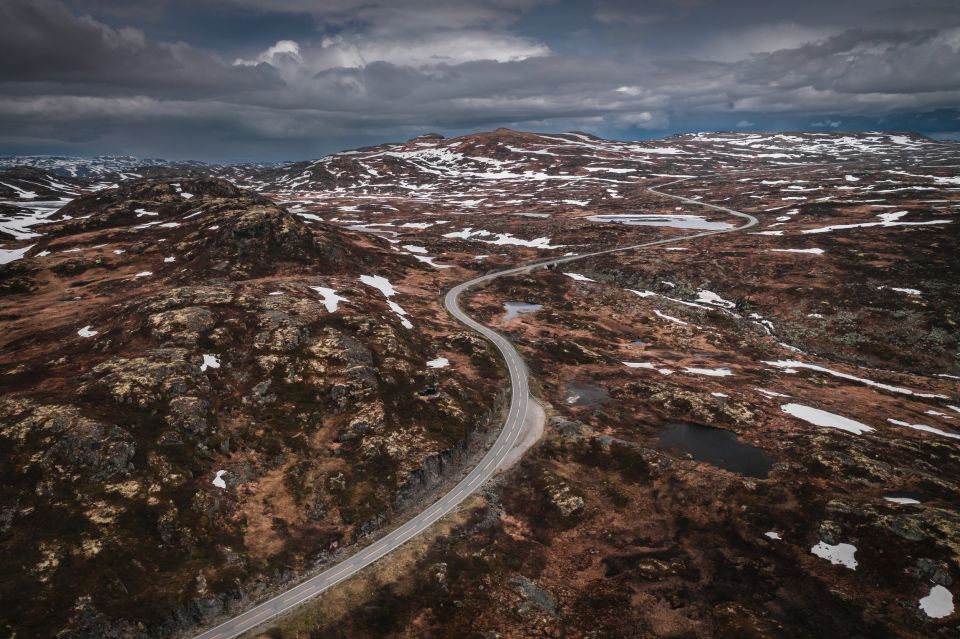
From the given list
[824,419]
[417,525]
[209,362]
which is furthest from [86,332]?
[824,419]

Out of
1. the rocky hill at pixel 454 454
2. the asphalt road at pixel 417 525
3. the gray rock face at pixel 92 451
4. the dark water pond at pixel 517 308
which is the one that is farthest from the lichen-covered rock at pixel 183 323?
the dark water pond at pixel 517 308

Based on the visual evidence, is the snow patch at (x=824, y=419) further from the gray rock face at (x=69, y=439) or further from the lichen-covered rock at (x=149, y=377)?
the gray rock face at (x=69, y=439)

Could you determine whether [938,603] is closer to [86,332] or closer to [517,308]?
[517,308]

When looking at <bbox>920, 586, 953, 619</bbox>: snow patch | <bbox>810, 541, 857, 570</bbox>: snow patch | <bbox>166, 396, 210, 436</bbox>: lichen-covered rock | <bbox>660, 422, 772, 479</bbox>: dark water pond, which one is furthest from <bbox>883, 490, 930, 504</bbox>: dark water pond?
<bbox>166, 396, 210, 436</bbox>: lichen-covered rock

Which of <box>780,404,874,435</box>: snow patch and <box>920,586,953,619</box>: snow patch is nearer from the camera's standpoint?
<box>920,586,953,619</box>: snow patch

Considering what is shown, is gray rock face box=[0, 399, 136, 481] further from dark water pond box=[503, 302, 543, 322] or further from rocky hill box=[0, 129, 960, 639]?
dark water pond box=[503, 302, 543, 322]

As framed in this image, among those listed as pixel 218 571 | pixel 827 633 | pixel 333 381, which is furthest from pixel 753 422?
pixel 218 571

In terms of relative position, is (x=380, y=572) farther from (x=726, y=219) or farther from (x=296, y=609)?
(x=726, y=219)
